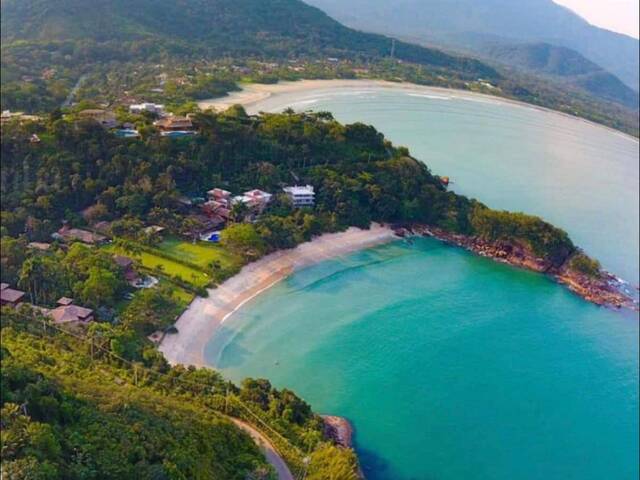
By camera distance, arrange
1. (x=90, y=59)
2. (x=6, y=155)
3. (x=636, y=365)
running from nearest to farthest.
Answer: (x=636, y=365) → (x=6, y=155) → (x=90, y=59)

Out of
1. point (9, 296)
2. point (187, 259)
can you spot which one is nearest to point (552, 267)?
point (187, 259)

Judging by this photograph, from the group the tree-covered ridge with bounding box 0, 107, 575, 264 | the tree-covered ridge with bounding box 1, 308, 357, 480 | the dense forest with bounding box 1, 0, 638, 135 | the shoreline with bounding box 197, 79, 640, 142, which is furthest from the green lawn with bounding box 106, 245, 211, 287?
the shoreline with bounding box 197, 79, 640, 142

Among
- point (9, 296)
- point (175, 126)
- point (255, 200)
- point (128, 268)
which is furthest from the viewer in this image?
point (175, 126)

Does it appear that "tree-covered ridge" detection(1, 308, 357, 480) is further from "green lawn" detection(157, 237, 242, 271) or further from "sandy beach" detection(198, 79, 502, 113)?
"sandy beach" detection(198, 79, 502, 113)

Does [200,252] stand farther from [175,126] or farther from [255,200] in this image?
[175,126]

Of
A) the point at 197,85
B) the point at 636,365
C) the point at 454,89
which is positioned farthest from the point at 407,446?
the point at 454,89

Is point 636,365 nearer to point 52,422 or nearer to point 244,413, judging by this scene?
point 244,413
